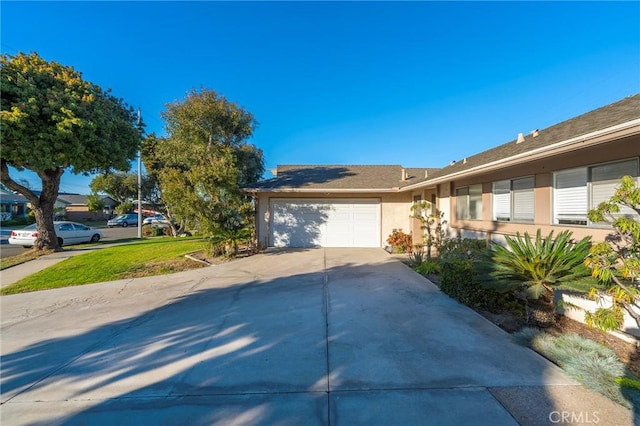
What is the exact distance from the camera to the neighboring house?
35.9 meters

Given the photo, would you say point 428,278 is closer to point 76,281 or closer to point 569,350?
point 569,350

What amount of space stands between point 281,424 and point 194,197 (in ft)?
29.6

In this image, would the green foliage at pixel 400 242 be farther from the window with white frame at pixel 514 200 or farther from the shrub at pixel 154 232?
the shrub at pixel 154 232

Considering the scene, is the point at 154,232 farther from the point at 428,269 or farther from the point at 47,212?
the point at 428,269

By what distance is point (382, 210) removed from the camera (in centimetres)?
1309

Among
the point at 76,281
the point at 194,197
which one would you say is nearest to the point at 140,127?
the point at 194,197

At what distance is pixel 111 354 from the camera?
3787 mm

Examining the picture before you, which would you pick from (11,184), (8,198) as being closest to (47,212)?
(11,184)

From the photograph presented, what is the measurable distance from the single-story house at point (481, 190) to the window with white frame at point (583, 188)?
0.6 inches

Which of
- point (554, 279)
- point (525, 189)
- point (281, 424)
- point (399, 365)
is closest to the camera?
point (281, 424)

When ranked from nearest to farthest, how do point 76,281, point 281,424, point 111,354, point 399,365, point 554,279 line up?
point 281,424 < point 399,365 < point 111,354 < point 554,279 < point 76,281

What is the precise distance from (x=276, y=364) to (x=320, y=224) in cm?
986

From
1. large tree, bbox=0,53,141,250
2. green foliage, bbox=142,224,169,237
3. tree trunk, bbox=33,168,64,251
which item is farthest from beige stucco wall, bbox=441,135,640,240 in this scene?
green foliage, bbox=142,224,169,237

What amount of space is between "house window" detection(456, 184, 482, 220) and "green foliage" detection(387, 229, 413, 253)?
265 centimetres
